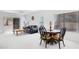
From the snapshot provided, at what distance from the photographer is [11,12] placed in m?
2.04

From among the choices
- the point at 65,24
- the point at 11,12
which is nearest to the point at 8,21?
the point at 11,12

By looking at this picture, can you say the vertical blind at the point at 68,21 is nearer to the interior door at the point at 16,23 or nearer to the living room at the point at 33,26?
the living room at the point at 33,26

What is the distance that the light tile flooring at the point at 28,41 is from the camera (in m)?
2.08

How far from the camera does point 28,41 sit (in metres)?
2.12

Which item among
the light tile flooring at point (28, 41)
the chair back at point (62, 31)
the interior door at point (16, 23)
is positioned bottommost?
the light tile flooring at point (28, 41)

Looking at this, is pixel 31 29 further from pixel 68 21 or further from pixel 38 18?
pixel 68 21

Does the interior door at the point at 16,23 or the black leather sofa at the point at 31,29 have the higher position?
the interior door at the point at 16,23

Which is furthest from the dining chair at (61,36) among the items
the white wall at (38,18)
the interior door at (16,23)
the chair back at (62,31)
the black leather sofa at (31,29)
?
the interior door at (16,23)

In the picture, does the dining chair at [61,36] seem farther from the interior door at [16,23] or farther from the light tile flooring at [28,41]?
the interior door at [16,23]

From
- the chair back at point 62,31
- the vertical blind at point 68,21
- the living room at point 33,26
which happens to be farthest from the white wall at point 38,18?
the chair back at point 62,31

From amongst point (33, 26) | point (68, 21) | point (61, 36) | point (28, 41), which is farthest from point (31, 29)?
point (68, 21)

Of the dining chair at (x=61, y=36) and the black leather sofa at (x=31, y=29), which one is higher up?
the black leather sofa at (x=31, y=29)

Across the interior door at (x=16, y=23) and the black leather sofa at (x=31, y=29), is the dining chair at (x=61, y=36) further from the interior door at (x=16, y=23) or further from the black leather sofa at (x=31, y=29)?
the interior door at (x=16, y=23)

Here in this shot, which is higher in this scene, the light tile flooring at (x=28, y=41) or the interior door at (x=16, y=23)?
the interior door at (x=16, y=23)
